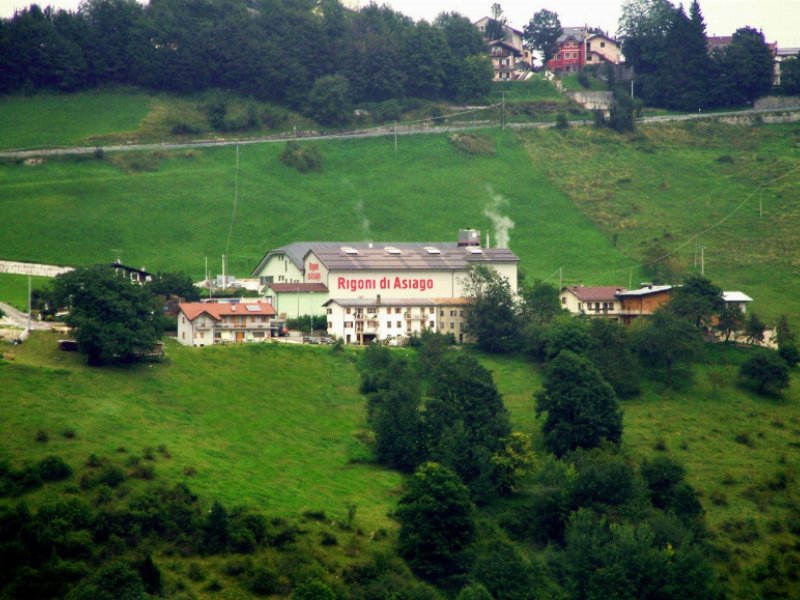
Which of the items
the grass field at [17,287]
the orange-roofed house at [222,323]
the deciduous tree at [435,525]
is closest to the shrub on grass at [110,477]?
the deciduous tree at [435,525]

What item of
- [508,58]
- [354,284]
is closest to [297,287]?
[354,284]

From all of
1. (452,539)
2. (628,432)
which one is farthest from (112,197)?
(452,539)

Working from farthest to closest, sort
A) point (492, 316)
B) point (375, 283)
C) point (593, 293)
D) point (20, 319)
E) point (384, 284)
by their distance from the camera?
point (593, 293)
point (384, 284)
point (375, 283)
point (492, 316)
point (20, 319)

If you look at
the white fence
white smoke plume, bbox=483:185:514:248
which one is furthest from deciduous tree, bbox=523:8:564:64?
the white fence

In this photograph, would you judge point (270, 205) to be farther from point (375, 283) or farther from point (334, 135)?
point (375, 283)

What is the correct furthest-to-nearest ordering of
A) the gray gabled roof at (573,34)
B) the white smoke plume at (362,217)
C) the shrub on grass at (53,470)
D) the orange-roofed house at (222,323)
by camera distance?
the gray gabled roof at (573,34), the white smoke plume at (362,217), the orange-roofed house at (222,323), the shrub on grass at (53,470)

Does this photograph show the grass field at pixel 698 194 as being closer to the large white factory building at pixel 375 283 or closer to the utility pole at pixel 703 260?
the utility pole at pixel 703 260

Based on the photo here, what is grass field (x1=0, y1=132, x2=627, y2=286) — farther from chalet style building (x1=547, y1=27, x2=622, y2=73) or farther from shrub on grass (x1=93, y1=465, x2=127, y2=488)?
shrub on grass (x1=93, y1=465, x2=127, y2=488)
